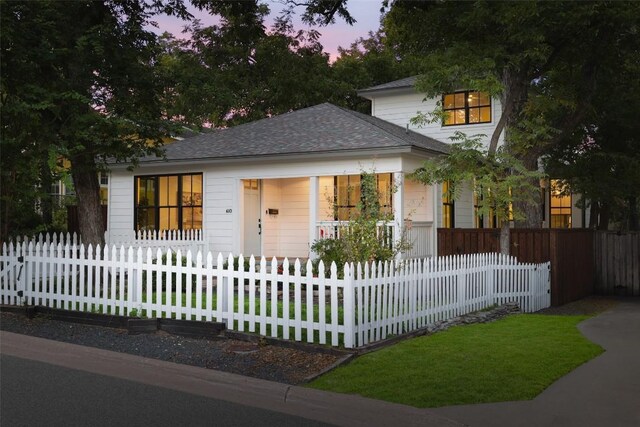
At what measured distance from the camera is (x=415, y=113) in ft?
74.4

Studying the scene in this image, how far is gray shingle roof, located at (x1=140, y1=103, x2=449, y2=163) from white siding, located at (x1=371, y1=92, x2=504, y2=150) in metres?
2.20

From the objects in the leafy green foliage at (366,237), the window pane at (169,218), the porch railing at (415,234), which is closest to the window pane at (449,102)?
the porch railing at (415,234)

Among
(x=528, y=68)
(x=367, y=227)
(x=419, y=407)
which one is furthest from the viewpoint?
(x=528, y=68)

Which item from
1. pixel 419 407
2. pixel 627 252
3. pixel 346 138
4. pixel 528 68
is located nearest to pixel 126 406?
pixel 419 407

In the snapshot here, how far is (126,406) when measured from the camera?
5855mm

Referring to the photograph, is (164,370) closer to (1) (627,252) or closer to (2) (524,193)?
(2) (524,193)

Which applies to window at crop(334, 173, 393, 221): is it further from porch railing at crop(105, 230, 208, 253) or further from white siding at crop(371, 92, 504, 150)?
porch railing at crop(105, 230, 208, 253)

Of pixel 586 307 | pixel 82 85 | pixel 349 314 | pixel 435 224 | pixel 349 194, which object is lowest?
pixel 586 307

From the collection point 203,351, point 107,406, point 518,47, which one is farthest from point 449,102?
point 107,406

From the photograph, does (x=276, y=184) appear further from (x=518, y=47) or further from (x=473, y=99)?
(x=518, y=47)

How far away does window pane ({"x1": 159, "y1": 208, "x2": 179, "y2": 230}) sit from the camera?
2017 centimetres

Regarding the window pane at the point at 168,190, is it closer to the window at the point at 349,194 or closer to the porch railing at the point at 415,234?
the window at the point at 349,194

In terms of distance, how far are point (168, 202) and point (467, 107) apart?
10.6 meters

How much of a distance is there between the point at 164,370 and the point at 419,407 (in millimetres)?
3104
